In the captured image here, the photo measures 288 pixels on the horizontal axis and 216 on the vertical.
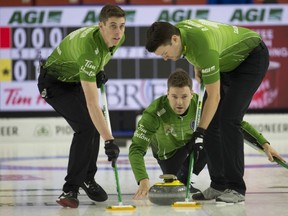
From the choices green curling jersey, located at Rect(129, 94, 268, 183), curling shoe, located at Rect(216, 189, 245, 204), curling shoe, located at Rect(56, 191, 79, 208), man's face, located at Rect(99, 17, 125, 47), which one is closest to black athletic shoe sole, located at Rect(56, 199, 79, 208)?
curling shoe, located at Rect(56, 191, 79, 208)

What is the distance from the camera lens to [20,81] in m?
12.1

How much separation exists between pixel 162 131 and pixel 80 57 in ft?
3.59

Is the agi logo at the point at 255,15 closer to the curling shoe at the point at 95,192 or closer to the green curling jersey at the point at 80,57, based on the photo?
the green curling jersey at the point at 80,57

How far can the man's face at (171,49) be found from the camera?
4.20 meters

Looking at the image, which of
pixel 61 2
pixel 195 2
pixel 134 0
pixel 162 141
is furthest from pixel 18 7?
pixel 162 141

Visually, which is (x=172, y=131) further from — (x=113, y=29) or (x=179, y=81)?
(x=113, y=29)

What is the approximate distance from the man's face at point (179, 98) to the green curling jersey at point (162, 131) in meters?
0.09

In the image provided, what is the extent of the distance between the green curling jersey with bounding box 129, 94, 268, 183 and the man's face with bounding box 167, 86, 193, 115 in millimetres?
91

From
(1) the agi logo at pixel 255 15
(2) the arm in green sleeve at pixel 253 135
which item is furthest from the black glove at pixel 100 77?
(1) the agi logo at pixel 255 15

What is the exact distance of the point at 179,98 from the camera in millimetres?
5164

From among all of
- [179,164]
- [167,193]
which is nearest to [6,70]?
[179,164]

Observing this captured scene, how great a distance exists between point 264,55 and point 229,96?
1.18 ft

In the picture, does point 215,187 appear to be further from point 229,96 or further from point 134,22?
point 134,22

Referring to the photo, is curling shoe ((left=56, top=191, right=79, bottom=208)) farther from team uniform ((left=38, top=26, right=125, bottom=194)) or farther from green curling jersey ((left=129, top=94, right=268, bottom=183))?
green curling jersey ((left=129, top=94, right=268, bottom=183))
